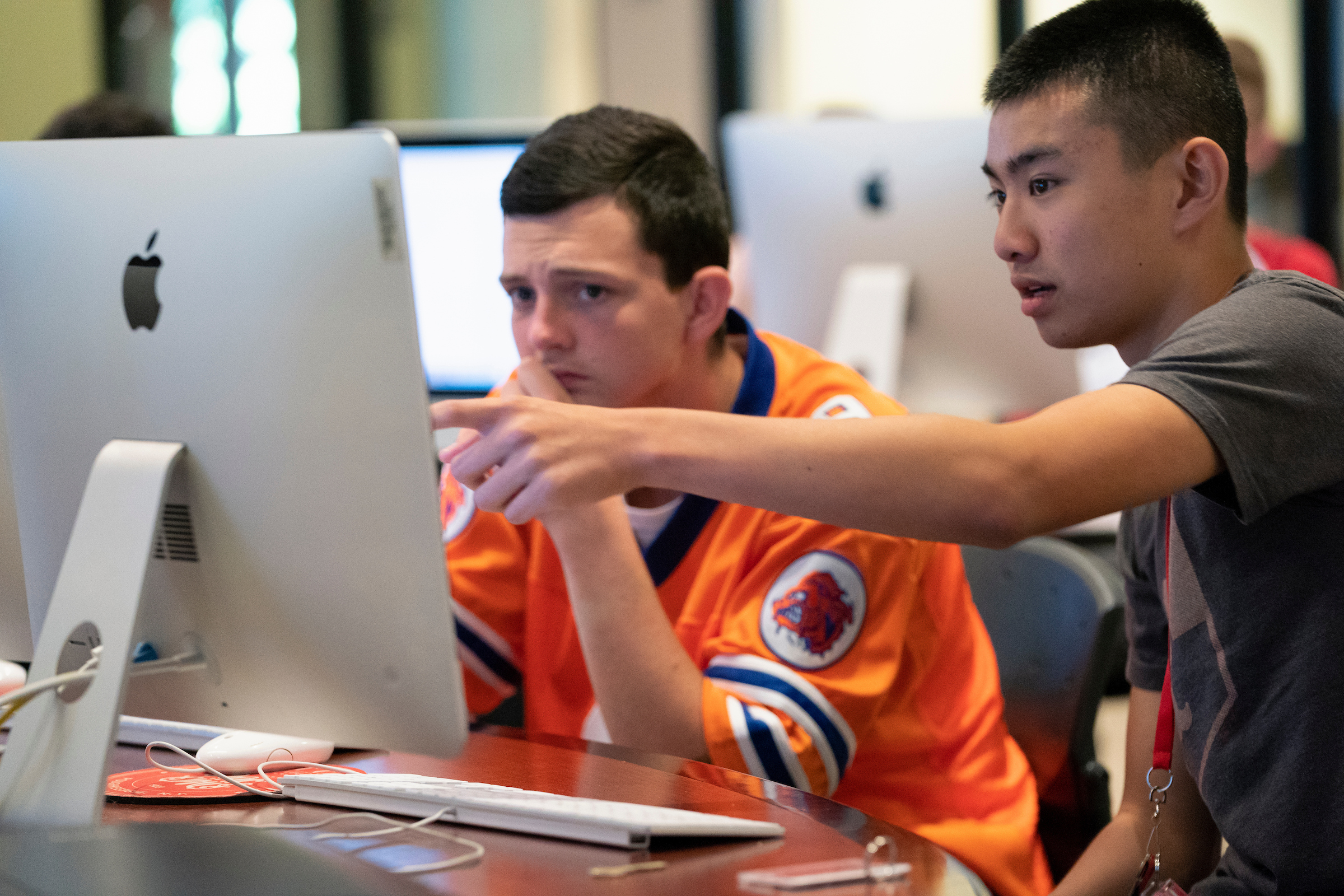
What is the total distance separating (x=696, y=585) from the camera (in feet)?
Result: 4.52

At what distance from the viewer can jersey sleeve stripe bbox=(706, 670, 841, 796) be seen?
1171 millimetres

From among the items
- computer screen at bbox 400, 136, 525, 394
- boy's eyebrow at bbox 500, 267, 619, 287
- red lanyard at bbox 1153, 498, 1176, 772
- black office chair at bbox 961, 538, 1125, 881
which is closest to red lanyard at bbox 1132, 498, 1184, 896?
red lanyard at bbox 1153, 498, 1176, 772

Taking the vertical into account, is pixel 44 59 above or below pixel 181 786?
above

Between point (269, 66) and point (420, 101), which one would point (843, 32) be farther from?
point (269, 66)

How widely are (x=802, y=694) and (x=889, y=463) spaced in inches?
15.1

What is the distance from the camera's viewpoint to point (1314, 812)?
975 mm

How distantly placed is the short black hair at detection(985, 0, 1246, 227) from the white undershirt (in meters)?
0.52

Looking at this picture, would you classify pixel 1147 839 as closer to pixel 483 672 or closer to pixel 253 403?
pixel 483 672

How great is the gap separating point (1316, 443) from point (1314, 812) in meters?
0.27

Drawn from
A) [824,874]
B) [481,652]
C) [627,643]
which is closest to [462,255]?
[481,652]

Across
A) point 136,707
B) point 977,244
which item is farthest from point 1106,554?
point 136,707

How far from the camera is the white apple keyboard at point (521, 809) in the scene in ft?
2.76

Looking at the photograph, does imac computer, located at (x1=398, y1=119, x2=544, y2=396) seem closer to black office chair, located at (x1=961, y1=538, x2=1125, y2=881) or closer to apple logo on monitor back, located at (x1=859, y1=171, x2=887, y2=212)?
apple logo on monitor back, located at (x1=859, y1=171, x2=887, y2=212)

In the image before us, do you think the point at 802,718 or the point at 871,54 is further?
the point at 871,54
